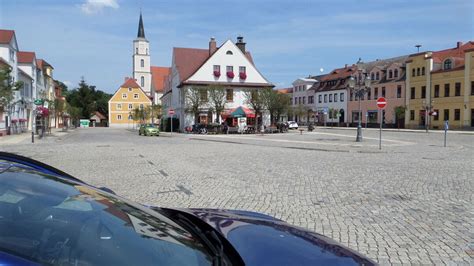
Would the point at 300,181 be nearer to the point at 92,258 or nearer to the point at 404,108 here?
the point at 92,258

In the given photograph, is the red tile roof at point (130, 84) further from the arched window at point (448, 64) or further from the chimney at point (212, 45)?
the arched window at point (448, 64)

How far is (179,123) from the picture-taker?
55.9 metres

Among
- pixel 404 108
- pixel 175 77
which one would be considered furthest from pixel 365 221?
pixel 404 108

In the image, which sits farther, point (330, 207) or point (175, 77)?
point (175, 77)

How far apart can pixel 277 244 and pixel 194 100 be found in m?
46.0

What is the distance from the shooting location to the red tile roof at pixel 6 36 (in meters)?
40.3

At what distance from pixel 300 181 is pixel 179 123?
154 feet

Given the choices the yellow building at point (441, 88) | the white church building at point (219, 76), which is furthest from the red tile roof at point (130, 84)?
the yellow building at point (441, 88)

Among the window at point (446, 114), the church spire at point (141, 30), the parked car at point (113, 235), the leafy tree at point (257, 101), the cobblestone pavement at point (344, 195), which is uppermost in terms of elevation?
the church spire at point (141, 30)

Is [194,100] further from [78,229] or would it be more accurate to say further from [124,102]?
[124,102]

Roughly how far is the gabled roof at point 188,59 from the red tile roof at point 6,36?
21.6 metres

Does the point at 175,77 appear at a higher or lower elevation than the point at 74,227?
higher

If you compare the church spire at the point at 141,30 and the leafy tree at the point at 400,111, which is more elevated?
the church spire at the point at 141,30

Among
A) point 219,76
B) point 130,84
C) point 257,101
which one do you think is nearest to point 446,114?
point 257,101
